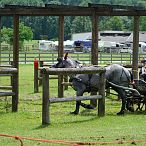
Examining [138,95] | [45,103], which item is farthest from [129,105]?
[45,103]

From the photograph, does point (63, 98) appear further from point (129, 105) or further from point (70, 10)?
point (70, 10)

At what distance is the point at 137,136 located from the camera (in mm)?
9859

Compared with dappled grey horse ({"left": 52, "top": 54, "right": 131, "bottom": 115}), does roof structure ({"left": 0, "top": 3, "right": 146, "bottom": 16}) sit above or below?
above

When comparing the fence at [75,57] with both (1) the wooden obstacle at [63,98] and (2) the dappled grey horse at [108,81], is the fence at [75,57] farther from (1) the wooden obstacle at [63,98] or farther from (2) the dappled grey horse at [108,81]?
(1) the wooden obstacle at [63,98]

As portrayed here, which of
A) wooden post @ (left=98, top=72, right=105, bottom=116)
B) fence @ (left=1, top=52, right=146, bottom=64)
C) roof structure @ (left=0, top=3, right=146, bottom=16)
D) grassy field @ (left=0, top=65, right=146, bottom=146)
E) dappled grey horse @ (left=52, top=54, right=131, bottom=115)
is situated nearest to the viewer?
grassy field @ (left=0, top=65, right=146, bottom=146)

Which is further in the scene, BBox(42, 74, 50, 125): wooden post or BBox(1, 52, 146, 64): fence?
BBox(1, 52, 146, 64): fence

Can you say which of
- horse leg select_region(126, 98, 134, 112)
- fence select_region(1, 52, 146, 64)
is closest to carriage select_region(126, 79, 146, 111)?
horse leg select_region(126, 98, 134, 112)

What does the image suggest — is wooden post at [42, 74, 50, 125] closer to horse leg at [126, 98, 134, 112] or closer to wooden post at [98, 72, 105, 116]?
wooden post at [98, 72, 105, 116]

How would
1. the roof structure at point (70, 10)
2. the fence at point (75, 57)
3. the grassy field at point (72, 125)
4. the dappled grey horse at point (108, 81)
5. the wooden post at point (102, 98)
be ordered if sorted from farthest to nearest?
1. the fence at point (75, 57)
2. the roof structure at point (70, 10)
3. the dappled grey horse at point (108, 81)
4. the wooden post at point (102, 98)
5. the grassy field at point (72, 125)

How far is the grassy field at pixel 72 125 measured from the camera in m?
9.54

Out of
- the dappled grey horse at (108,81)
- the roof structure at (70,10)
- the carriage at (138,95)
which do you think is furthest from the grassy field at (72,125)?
the roof structure at (70,10)

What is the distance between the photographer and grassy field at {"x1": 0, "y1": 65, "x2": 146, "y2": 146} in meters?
9.54

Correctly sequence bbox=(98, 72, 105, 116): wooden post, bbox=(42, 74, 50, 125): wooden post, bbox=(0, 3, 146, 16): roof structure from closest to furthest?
bbox=(42, 74, 50, 125): wooden post → bbox=(98, 72, 105, 116): wooden post → bbox=(0, 3, 146, 16): roof structure

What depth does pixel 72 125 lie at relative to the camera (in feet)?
39.4
